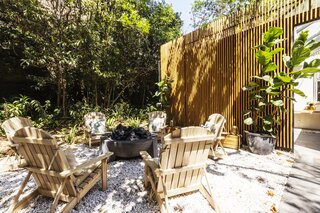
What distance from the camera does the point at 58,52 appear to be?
652 cm

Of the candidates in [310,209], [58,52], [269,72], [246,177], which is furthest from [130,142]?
[58,52]

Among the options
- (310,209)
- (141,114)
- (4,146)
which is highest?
(141,114)

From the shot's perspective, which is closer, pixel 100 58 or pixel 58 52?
pixel 58 52

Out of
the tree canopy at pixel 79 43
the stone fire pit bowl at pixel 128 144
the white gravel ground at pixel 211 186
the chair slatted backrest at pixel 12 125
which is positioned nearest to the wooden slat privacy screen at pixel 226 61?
the white gravel ground at pixel 211 186

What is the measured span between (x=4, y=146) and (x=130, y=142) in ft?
11.6

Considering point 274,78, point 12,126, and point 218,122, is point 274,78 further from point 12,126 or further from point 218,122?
point 12,126

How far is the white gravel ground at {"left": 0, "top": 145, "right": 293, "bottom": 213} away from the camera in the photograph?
8.24 ft

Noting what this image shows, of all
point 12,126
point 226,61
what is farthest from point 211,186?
point 12,126

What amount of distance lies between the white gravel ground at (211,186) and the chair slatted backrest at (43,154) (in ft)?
1.50

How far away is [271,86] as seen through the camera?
4.19 metres

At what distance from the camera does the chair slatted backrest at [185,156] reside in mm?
2229

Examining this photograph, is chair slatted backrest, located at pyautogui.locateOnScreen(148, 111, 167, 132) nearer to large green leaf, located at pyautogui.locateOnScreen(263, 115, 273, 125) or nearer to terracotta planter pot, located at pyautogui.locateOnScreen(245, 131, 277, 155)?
terracotta planter pot, located at pyautogui.locateOnScreen(245, 131, 277, 155)

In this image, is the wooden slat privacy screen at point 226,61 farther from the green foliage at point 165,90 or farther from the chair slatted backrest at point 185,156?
the chair slatted backrest at point 185,156

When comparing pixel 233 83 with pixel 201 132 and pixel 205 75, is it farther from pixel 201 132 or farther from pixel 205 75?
pixel 201 132
